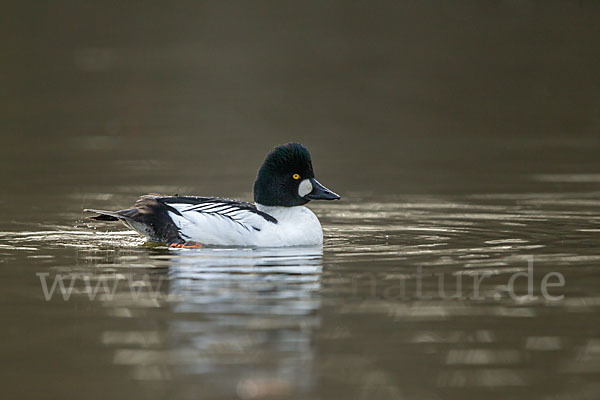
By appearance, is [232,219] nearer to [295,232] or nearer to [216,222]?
[216,222]

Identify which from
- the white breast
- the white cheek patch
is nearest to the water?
the white breast

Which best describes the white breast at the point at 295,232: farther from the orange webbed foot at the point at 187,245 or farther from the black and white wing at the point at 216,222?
the orange webbed foot at the point at 187,245

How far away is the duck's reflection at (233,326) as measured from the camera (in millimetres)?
6730

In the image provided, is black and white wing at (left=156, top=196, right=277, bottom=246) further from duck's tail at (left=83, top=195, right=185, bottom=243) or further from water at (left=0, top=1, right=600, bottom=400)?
Result: water at (left=0, top=1, right=600, bottom=400)

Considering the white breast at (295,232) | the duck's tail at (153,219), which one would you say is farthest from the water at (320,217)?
the duck's tail at (153,219)

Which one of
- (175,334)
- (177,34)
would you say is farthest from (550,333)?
(177,34)

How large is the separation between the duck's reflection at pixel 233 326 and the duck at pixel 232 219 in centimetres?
53

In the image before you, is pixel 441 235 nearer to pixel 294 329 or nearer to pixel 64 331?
pixel 294 329

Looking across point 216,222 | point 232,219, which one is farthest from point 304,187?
point 216,222

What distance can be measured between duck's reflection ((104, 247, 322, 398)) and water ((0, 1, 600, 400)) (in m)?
0.02

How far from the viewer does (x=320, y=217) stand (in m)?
13.3

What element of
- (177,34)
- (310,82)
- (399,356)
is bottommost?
(399,356)

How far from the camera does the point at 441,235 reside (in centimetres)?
1154

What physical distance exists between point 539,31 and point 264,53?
8.88m
